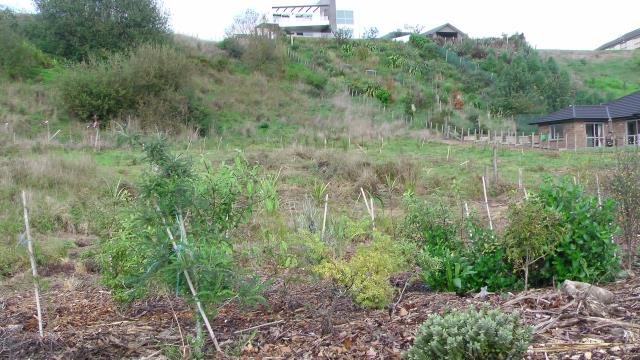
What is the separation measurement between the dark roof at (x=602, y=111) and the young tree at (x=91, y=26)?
808 inches

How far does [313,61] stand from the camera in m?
38.6

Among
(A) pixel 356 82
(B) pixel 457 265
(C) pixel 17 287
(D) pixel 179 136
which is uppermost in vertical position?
(A) pixel 356 82

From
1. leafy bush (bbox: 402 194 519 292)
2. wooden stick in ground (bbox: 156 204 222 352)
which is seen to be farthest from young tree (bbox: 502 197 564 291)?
wooden stick in ground (bbox: 156 204 222 352)

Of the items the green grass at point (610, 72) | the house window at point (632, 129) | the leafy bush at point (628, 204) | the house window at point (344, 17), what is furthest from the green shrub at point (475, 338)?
the house window at point (344, 17)

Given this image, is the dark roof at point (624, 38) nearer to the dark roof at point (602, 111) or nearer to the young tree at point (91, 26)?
the dark roof at point (602, 111)

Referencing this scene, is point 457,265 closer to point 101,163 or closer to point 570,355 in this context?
point 570,355

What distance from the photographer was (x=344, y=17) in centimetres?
6050

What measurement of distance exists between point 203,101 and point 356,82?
11.0 meters

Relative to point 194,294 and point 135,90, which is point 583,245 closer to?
point 194,294

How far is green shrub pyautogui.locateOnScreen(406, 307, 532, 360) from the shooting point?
304 cm

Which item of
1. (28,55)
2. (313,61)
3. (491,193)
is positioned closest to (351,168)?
(491,193)

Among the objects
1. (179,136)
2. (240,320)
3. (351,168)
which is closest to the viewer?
(240,320)

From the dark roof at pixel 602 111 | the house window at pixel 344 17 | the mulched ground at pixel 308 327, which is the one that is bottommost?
the mulched ground at pixel 308 327

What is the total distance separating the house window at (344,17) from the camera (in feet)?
197
